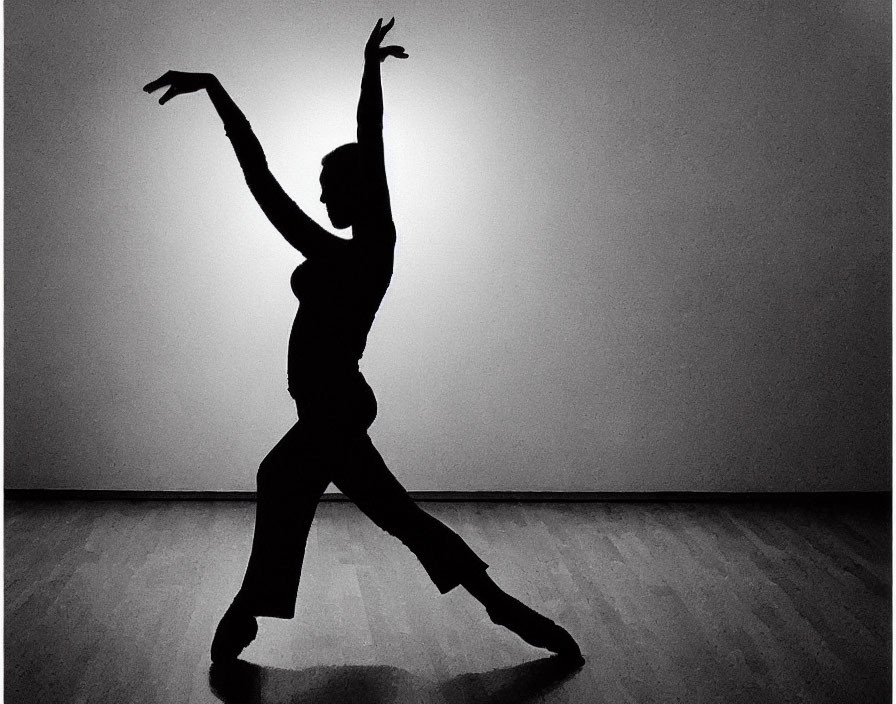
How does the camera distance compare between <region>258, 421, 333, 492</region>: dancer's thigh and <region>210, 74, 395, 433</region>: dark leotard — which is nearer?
<region>210, 74, 395, 433</region>: dark leotard

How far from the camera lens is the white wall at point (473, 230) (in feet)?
16.3

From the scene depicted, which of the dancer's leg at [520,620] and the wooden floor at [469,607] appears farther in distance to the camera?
the dancer's leg at [520,620]

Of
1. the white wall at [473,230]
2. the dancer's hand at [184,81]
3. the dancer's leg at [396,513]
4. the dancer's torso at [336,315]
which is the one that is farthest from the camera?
the white wall at [473,230]

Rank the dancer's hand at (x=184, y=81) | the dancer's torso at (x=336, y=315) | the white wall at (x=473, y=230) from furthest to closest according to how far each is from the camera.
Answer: the white wall at (x=473, y=230), the dancer's torso at (x=336, y=315), the dancer's hand at (x=184, y=81)

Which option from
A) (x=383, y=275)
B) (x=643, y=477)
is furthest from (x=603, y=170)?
(x=383, y=275)

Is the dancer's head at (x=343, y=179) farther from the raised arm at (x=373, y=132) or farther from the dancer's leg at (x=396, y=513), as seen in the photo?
the dancer's leg at (x=396, y=513)

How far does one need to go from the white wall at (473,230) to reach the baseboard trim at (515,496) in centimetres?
5

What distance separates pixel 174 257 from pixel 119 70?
942mm

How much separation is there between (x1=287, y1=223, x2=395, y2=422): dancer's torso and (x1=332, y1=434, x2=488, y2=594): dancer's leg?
6.4 inches

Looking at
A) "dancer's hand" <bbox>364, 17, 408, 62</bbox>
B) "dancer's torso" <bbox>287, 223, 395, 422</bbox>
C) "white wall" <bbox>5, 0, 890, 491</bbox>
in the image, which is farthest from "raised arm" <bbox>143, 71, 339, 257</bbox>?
"white wall" <bbox>5, 0, 890, 491</bbox>

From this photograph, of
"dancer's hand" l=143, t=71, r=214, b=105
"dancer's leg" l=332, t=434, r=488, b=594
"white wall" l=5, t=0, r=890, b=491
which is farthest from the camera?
"white wall" l=5, t=0, r=890, b=491

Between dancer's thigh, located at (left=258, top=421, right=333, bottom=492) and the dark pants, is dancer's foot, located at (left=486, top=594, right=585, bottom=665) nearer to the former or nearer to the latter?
the dark pants

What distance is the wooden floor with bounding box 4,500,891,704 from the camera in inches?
105

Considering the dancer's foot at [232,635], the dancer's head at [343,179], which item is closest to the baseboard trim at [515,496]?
the dancer's foot at [232,635]
